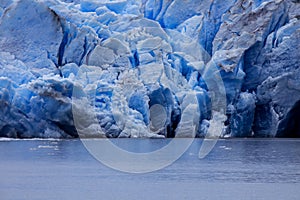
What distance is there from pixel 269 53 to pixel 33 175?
40.0 feet

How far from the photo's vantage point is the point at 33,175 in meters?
13.1

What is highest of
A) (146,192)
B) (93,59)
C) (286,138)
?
(93,59)

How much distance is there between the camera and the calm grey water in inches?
413

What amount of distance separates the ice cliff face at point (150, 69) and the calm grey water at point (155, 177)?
219cm

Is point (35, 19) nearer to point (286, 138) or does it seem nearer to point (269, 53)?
point (269, 53)

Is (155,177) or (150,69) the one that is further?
(150,69)

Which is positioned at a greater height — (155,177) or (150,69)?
(150,69)

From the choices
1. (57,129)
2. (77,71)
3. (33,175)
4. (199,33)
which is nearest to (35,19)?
(77,71)

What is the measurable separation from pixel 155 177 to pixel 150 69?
33.4 feet

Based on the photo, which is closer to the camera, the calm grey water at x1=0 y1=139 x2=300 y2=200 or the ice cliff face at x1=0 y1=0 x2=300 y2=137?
the calm grey water at x1=0 y1=139 x2=300 y2=200

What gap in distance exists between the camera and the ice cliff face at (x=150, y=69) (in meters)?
21.5

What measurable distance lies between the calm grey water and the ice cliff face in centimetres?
219

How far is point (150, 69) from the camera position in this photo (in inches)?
898

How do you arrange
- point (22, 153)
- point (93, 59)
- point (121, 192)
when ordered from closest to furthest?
point (121, 192) < point (22, 153) < point (93, 59)
